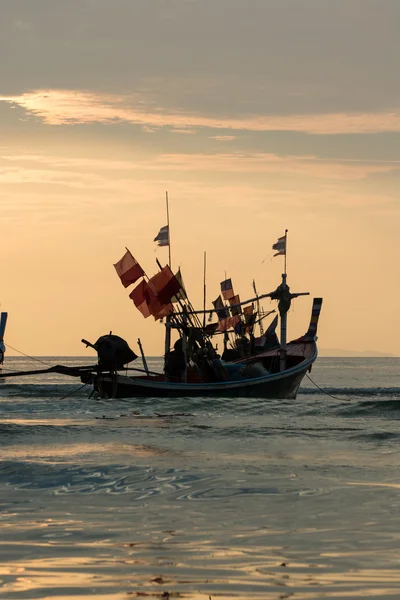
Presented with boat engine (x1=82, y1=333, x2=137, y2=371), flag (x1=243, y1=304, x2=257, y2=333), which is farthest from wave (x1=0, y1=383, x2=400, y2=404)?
boat engine (x1=82, y1=333, x2=137, y2=371)

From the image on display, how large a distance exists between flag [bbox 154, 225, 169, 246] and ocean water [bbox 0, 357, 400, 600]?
18.5 metres

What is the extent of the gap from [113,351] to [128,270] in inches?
137

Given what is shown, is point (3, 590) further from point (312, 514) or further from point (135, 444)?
point (135, 444)

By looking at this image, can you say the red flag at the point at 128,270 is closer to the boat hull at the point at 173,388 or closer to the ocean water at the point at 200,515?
the boat hull at the point at 173,388

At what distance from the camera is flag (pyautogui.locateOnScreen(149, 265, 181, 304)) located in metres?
39.4

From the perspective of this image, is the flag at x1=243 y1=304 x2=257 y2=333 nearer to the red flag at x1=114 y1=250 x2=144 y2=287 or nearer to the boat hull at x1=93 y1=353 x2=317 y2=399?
the boat hull at x1=93 y1=353 x2=317 y2=399

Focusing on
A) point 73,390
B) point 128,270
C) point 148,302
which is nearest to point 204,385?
point 148,302

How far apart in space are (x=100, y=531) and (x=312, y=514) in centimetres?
286

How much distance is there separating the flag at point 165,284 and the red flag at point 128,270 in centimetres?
63

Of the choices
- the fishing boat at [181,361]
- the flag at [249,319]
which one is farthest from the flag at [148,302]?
the flag at [249,319]

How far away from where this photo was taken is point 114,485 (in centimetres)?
1567

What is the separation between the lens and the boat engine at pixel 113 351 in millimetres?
38000

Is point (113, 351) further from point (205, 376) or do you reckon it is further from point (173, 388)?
point (205, 376)

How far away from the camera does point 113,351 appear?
38125 millimetres
